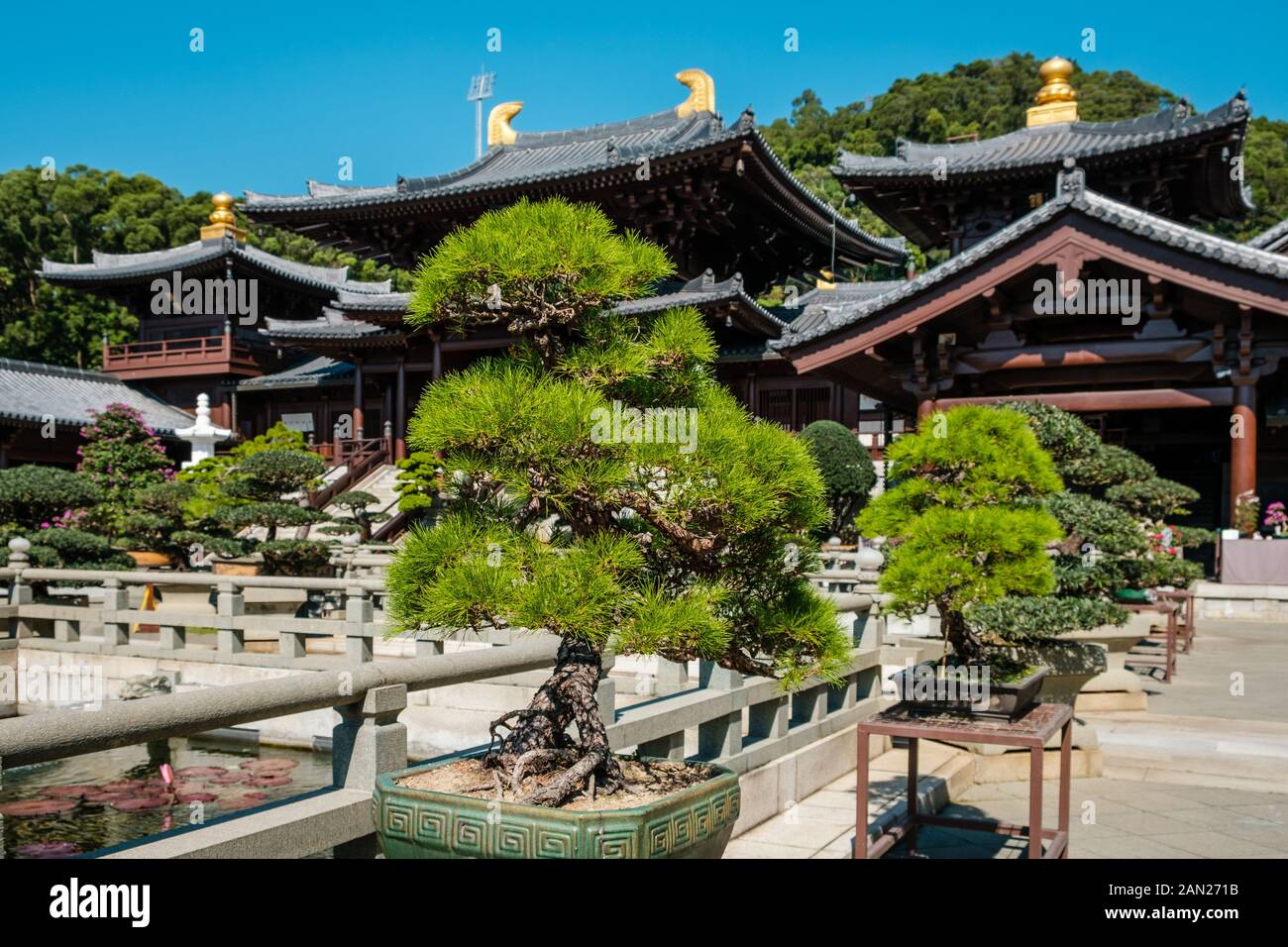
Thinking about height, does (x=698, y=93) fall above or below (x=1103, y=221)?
above

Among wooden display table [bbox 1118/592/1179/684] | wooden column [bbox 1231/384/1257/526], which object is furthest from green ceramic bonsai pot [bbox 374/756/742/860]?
wooden column [bbox 1231/384/1257/526]

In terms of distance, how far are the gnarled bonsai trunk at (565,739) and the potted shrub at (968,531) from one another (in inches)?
79.1

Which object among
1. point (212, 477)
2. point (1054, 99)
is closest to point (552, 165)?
point (1054, 99)

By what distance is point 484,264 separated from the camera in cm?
322

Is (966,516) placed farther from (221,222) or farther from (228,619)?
(221,222)

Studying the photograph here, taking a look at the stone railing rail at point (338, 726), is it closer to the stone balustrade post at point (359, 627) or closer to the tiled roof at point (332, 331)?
the stone balustrade post at point (359, 627)

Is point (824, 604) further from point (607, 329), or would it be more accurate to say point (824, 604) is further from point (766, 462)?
point (607, 329)

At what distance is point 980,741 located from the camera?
13.8 ft

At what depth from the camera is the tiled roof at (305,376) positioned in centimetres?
3058

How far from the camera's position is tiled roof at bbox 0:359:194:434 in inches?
1084

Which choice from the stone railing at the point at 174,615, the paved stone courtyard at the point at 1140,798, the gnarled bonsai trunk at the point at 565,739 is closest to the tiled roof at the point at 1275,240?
the paved stone courtyard at the point at 1140,798

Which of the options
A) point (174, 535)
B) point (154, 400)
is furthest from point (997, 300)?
point (154, 400)

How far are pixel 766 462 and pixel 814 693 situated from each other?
4.18m

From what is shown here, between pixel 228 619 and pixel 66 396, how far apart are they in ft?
72.4
